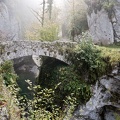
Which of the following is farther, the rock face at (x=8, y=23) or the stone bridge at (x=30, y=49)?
the rock face at (x=8, y=23)

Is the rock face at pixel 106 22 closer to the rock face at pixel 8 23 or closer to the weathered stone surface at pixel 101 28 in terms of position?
the weathered stone surface at pixel 101 28

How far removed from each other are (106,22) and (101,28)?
0.68m

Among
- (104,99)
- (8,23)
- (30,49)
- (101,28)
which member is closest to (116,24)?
(101,28)

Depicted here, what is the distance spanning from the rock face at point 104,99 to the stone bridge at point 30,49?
9.58ft

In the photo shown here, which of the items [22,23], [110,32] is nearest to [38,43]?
[110,32]

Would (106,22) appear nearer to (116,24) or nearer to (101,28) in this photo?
(101,28)

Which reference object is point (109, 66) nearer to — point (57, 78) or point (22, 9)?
point (57, 78)

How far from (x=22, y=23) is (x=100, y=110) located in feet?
80.4

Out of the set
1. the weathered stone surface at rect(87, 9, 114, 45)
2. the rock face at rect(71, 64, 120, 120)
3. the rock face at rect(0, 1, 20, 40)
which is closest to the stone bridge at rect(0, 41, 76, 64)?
the rock face at rect(71, 64, 120, 120)

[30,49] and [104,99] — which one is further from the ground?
[30,49]

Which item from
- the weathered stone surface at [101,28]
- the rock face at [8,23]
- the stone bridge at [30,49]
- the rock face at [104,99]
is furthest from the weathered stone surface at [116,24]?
the rock face at [8,23]

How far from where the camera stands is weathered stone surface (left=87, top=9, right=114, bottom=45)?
19.7 meters

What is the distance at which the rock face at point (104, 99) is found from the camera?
12.6m

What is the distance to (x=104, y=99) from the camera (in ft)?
42.3
